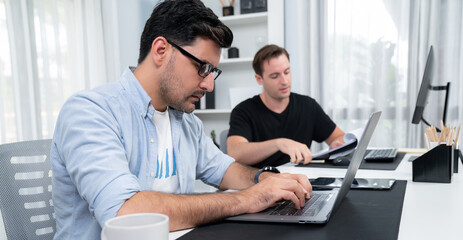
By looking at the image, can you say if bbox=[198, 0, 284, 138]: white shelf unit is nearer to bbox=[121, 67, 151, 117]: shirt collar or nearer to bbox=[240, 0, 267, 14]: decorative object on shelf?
bbox=[240, 0, 267, 14]: decorative object on shelf

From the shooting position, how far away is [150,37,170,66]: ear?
108cm

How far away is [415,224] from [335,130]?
5.09ft

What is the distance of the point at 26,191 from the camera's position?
105 centimetres

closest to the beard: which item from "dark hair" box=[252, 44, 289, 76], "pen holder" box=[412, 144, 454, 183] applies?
"pen holder" box=[412, 144, 454, 183]

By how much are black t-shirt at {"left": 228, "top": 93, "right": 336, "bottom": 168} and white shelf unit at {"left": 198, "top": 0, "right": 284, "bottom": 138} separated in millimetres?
1233

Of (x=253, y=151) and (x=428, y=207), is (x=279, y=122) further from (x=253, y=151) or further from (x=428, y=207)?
(x=428, y=207)

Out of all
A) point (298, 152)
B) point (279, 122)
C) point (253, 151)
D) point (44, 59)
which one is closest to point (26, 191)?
point (298, 152)

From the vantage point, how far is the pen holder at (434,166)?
4.03 feet

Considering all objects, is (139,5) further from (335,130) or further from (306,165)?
(306,165)

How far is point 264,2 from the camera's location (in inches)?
136

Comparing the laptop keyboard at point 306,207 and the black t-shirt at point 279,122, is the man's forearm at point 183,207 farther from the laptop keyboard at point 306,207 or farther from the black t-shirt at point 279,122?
the black t-shirt at point 279,122

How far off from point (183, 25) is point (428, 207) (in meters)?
0.84

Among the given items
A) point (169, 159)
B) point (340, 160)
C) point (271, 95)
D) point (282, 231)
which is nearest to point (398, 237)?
point (282, 231)

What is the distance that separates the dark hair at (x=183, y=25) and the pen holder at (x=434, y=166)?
78 cm
